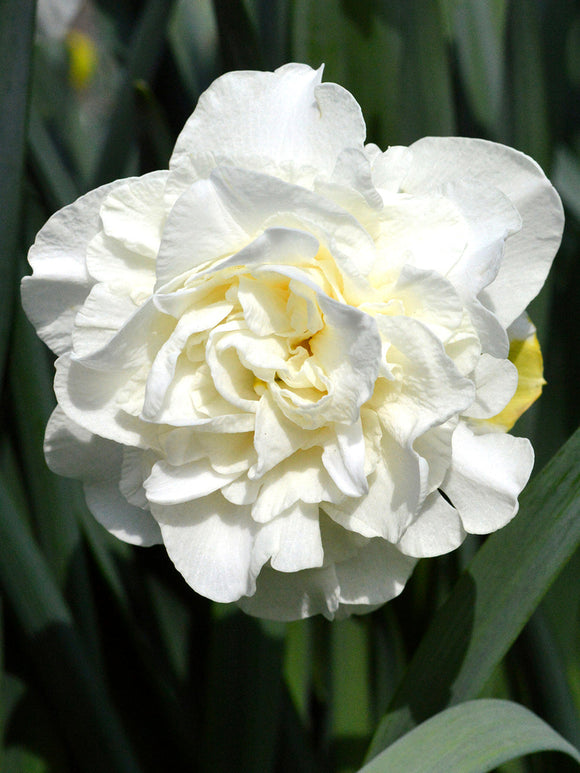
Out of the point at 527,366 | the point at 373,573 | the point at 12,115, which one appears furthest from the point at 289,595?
the point at 12,115

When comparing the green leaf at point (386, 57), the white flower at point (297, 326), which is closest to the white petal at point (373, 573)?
the white flower at point (297, 326)

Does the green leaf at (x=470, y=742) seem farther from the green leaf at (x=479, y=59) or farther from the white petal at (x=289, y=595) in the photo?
the green leaf at (x=479, y=59)

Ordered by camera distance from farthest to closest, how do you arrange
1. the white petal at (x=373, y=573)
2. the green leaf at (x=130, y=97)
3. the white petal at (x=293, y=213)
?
the green leaf at (x=130, y=97)
the white petal at (x=373, y=573)
the white petal at (x=293, y=213)

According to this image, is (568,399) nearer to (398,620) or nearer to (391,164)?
(398,620)

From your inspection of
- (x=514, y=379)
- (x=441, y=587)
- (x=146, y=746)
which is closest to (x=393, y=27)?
(x=514, y=379)

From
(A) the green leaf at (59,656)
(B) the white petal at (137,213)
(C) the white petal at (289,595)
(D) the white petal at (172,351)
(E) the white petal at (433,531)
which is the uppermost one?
(B) the white petal at (137,213)

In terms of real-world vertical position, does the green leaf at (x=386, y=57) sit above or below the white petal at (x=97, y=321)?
above

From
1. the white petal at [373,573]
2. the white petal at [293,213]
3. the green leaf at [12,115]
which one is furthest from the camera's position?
the green leaf at [12,115]

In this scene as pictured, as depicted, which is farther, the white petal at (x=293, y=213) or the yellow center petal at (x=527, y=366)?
the yellow center petal at (x=527, y=366)

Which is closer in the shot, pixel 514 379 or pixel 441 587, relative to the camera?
pixel 514 379
